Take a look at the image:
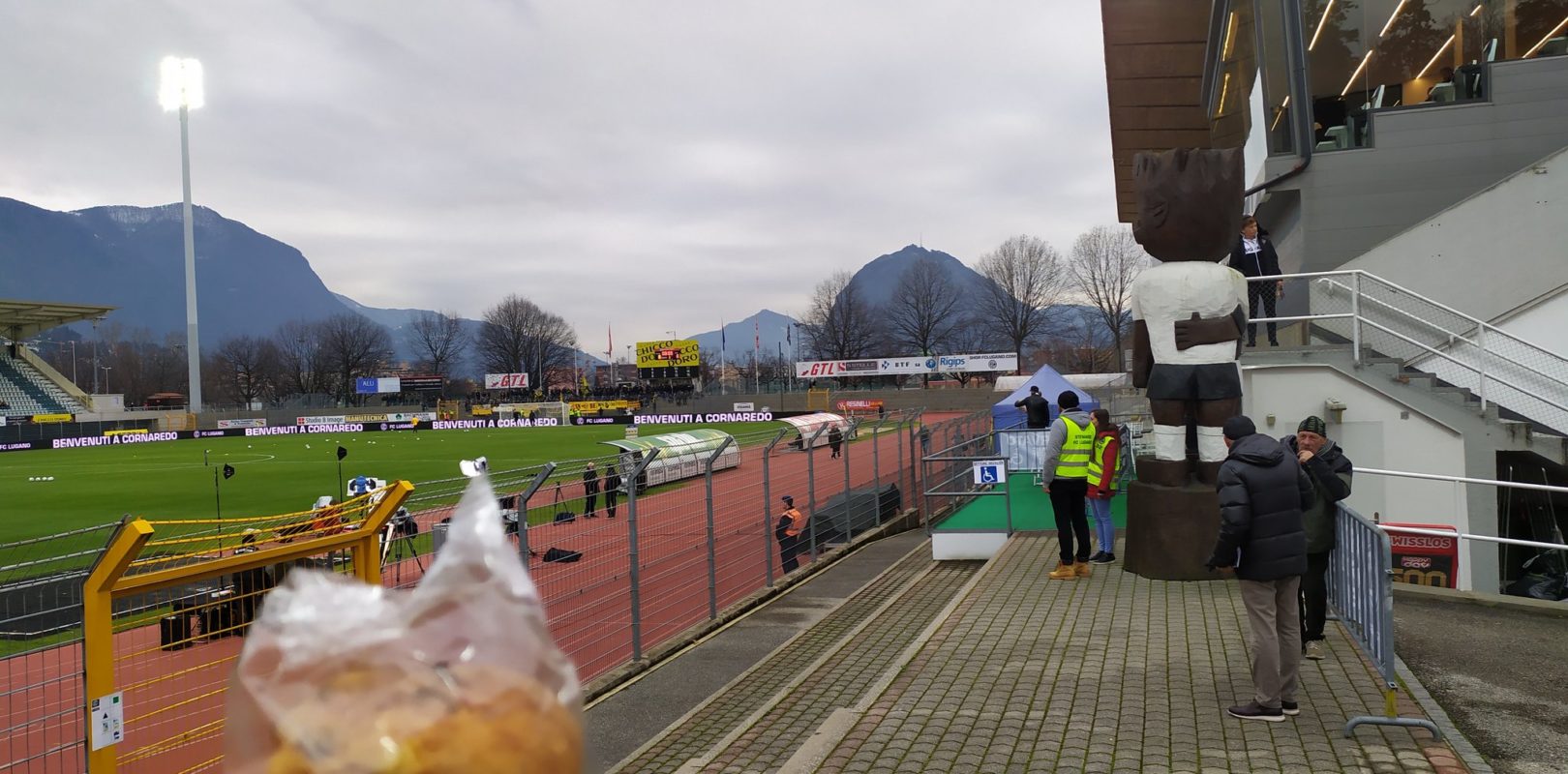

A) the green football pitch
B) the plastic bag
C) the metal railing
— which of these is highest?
the metal railing

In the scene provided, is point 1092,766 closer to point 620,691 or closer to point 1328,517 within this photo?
point 1328,517

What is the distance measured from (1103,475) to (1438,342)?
6.66m

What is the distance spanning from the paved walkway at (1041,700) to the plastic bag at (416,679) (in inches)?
174

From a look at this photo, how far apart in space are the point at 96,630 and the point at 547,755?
3707mm

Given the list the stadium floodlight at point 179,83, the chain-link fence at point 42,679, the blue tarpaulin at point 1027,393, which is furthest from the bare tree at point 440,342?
the chain-link fence at point 42,679

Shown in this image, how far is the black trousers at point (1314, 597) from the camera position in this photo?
23.0ft

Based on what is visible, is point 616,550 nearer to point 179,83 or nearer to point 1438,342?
point 1438,342

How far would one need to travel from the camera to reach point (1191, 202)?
889 centimetres

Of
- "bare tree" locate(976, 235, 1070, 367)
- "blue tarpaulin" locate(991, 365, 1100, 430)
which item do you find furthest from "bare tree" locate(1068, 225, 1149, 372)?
"blue tarpaulin" locate(991, 365, 1100, 430)

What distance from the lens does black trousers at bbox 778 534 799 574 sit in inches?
505

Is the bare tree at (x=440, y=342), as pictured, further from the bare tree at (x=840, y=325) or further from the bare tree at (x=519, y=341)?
the bare tree at (x=840, y=325)

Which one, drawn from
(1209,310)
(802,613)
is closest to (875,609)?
(802,613)

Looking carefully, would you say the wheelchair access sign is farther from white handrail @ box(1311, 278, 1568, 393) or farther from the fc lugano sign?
the fc lugano sign

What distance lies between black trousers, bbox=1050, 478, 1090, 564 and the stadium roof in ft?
272
